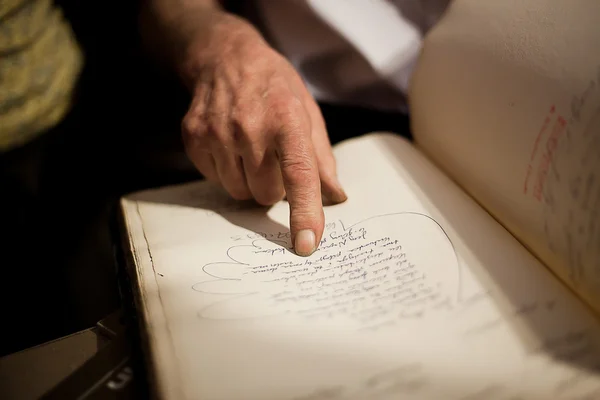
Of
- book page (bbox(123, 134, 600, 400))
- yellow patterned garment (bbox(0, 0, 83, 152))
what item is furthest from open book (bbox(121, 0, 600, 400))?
yellow patterned garment (bbox(0, 0, 83, 152))

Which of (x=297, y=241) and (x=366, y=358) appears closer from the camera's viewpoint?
(x=366, y=358)

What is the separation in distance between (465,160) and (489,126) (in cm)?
6

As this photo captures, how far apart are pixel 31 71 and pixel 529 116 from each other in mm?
593

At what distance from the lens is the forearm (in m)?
0.66

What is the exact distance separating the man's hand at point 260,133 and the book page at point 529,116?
159mm

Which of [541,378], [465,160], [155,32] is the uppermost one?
[155,32]

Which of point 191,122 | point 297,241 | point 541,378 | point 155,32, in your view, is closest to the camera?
point 541,378

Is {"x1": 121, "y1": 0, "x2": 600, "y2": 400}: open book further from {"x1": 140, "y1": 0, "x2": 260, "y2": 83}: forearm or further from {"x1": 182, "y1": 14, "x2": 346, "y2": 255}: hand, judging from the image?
{"x1": 140, "y1": 0, "x2": 260, "y2": 83}: forearm

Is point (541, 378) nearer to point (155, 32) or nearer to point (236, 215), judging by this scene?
point (236, 215)

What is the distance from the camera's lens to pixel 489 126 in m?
0.49

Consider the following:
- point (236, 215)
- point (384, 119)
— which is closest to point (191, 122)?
point (236, 215)

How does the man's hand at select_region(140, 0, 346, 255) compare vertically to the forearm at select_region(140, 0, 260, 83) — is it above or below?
below

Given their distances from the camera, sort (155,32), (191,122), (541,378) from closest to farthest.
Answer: (541,378) < (191,122) < (155,32)

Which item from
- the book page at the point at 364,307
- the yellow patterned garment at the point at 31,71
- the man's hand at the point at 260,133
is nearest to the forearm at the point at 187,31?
the man's hand at the point at 260,133
